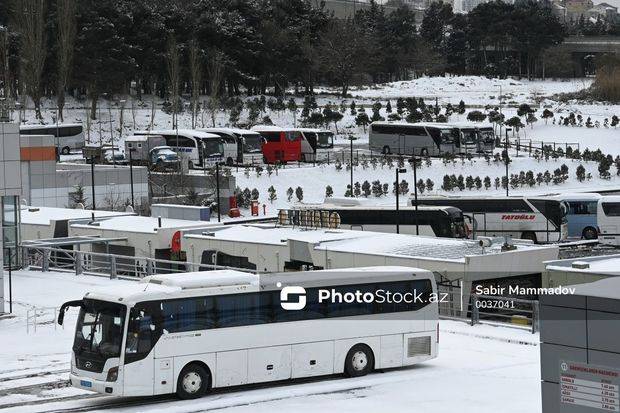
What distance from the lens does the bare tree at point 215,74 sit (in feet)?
266

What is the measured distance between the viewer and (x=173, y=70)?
266ft

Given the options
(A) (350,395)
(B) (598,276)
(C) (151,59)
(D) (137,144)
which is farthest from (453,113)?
(A) (350,395)

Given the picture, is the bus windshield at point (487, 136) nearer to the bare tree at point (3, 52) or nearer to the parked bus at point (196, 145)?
the parked bus at point (196, 145)

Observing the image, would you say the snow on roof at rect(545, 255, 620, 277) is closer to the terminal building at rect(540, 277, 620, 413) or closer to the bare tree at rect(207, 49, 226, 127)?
the terminal building at rect(540, 277, 620, 413)

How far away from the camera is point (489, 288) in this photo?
29516 millimetres

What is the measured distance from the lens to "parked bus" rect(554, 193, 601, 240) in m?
50.5

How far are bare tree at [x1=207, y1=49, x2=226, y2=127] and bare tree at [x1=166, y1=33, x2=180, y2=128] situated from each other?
2.41m

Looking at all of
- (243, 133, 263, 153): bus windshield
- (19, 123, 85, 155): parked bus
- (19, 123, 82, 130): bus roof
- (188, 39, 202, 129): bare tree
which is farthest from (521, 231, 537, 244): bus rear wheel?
(188, 39, 202, 129): bare tree

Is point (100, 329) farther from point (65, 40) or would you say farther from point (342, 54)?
point (342, 54)

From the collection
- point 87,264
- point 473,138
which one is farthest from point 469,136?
point 87,264

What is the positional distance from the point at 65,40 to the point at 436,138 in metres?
23.8

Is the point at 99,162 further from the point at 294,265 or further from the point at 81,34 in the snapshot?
the point at 294,265

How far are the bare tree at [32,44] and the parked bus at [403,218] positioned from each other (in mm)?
33916

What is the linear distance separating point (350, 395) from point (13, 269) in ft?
63.2
